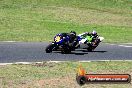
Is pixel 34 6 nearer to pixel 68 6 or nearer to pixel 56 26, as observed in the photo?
pixel 68 6

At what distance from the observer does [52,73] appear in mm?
16453

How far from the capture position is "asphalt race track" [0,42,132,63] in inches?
808

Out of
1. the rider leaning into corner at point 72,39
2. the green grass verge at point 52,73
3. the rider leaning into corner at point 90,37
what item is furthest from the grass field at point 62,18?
the green grass verge at point 52,73

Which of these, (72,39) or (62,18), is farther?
(62,18)

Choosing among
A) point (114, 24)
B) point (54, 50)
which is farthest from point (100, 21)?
point (54, 50)

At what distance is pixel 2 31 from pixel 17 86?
68.7 ft

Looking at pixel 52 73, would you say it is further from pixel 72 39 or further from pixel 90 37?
pixel 90 37

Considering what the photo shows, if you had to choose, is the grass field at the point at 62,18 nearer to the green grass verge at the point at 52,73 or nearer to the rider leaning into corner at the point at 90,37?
the rider leaning into corner at the point at 90,37

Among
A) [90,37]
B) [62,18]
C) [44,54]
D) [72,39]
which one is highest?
[72,39]

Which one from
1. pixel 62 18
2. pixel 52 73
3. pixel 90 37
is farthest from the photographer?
pixel 62 18

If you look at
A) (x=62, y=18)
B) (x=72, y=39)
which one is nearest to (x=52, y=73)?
(x=72, y=39)

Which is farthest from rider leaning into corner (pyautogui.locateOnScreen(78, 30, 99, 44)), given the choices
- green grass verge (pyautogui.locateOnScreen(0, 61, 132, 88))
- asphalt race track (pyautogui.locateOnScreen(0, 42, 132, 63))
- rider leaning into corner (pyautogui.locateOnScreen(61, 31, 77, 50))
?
green grass verge (pyautogui.locateOnScreen(0, 61, 132, 88))

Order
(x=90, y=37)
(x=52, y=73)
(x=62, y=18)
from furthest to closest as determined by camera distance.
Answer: (x=62, y=18), (x=90, y=37), (x=52, y=73)

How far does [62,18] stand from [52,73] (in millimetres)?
29387
